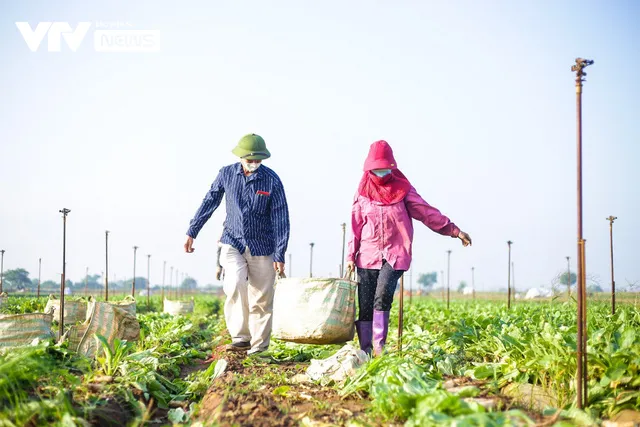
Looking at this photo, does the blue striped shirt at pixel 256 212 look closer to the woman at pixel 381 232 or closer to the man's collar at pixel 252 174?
the man's collar at pixel 252 174

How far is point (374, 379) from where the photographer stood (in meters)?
4.11

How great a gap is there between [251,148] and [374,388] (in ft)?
10.5

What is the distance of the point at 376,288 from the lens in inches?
229

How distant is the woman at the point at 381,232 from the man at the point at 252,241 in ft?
2.97

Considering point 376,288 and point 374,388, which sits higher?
point 376,288

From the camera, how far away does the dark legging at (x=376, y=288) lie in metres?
5.66

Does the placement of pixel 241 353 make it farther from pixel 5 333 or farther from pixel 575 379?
pixel 575 379

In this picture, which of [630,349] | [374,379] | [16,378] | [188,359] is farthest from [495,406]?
[188,359]

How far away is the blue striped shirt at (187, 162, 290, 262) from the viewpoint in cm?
646

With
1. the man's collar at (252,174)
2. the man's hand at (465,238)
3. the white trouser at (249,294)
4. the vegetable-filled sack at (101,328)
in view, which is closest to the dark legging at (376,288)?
the man's hand at (465,238)

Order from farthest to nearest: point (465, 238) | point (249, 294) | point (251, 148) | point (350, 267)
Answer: point (249, 294)
point (251, 148)
point (350, 267)
point (465, 238)

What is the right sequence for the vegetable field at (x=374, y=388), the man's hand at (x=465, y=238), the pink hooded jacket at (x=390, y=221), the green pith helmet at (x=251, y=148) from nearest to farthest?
1. the vegetable field at (x=374, y=388)
2. the man's hand at (x=465, y=238)
3. the pink hooded jacket at (x=390, y=221)
4. the green pith helmet at (x=251, y=148)

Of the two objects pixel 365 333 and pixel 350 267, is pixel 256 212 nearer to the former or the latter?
pixel 350 267

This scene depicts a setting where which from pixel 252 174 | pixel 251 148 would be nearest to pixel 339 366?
pixel 252 174
